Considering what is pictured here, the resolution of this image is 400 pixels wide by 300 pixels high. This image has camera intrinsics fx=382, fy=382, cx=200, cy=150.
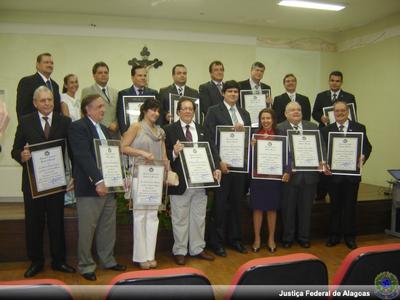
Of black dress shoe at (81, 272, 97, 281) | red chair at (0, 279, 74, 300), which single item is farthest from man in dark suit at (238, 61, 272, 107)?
red chair at (0, 279, 74, 300)

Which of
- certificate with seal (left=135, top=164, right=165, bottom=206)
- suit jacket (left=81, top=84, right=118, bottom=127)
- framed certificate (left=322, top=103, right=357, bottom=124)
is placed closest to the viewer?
certificate with seal (left=135, top=164, right=165, bottom=206)

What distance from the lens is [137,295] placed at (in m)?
1.26

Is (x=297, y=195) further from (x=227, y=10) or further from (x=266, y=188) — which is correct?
(x=227, y=10)

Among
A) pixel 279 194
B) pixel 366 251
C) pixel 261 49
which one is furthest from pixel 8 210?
pixel 261 49

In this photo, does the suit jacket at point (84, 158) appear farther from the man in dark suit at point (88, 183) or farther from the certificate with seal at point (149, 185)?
the certificate with seal at point (149, 185)

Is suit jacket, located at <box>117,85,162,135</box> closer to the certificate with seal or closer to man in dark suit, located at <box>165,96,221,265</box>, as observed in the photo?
man in dark suit, located at <box>165,96,221,265</box>

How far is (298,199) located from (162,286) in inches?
126

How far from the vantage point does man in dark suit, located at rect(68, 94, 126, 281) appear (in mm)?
3143

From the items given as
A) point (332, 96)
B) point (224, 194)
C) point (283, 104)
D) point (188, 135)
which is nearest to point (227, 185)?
point (224, 194)

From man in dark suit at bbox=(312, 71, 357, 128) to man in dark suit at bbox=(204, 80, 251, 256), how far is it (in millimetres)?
1339

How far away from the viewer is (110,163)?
3215 mm

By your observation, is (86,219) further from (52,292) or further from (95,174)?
(52,292)

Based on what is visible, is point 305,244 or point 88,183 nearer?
point 88,183

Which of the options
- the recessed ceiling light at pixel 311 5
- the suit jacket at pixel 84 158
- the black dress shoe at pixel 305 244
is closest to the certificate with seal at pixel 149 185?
the suit jacket at pixel 84 158
